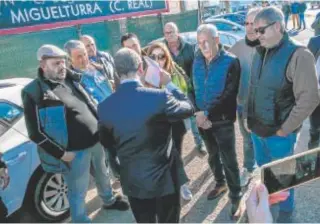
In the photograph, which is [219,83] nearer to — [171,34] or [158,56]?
[158,56]

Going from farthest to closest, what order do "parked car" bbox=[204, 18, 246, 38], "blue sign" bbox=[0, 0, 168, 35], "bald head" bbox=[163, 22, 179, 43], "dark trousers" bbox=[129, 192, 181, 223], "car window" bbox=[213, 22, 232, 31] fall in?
"car window" bbox=[213, 22, 232, 31], "parked car" bbox=[204, 18, 246, 38], "blue sign" bbox=[0, 0, 168, 35], "bald head" bbox=[163, 22, 179, 43], "dark trousers" bbox=[129, 192, 181, 223]

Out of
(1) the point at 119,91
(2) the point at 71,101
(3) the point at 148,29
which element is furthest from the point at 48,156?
(3) the point at 148,29

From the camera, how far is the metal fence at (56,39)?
7270 mm

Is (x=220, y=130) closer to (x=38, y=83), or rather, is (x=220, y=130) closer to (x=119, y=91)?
(x=119, y=91)

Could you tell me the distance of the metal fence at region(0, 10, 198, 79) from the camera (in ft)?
23.9

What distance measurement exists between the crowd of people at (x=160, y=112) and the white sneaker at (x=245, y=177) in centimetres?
23

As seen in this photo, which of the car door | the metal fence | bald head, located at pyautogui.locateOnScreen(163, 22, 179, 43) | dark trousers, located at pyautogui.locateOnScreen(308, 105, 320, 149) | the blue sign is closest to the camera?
the car door

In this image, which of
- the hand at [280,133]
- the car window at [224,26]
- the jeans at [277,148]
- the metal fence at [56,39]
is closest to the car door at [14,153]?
the jeans at [277,148]

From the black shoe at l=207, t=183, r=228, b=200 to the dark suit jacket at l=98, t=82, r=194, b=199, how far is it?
125 cm

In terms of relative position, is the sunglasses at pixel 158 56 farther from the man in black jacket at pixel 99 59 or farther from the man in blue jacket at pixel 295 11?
the man in blue jacket at pixel 295 11

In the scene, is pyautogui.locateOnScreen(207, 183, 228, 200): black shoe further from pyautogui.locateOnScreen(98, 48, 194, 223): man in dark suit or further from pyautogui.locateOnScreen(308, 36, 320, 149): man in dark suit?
pyautogui.locateOnScreen(308, 36, 320, 149): man in dark suit

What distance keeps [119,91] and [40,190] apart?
5.83 feet

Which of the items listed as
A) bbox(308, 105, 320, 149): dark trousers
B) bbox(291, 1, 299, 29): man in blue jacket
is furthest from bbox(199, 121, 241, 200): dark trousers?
bbox(291, 1, 299, 29): man in blue jacket

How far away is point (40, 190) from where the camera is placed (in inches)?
136
